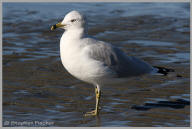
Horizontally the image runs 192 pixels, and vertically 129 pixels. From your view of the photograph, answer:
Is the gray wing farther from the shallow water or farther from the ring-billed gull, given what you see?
the shallow water

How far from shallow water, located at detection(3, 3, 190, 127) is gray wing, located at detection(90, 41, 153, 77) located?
28 centimetres

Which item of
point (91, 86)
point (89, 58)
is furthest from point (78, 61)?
point (91, 86)

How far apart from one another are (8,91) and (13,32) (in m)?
4.96

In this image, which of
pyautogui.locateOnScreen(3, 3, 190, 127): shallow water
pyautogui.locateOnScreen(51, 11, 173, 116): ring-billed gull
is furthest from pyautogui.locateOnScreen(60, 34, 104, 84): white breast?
pyautogui.locateOnScreen(3, 3, 190, 127): shallow water

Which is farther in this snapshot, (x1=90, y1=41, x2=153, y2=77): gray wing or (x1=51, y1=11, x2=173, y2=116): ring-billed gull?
(x1=90, y1=41, x2=153, y2=77): gray wing

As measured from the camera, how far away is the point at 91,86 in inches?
348

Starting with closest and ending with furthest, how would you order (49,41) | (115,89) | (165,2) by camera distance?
(115,89) < (49,41) < (165,2)

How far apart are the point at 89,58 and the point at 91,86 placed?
174 cm

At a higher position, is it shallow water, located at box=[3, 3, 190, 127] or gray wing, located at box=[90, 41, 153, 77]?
gray wing, located at box=[90, 41, 153, 77]

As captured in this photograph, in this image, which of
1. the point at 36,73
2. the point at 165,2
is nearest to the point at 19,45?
the point at 36,73

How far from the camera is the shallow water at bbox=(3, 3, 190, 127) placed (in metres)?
7.32

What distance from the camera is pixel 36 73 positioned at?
9.52 m

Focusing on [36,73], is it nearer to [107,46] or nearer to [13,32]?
[107,46]

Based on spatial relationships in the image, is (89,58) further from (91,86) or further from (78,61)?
(91,86)
